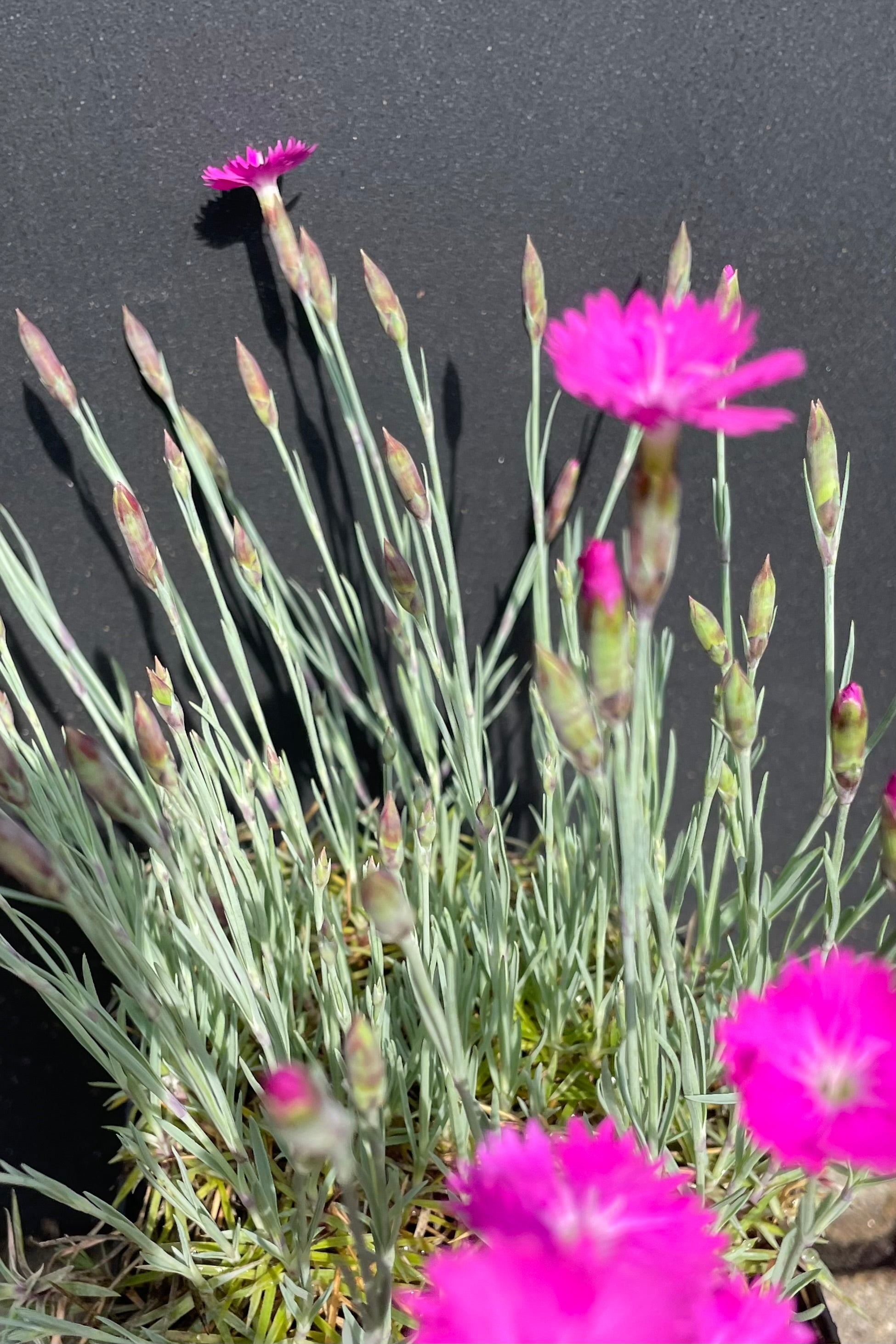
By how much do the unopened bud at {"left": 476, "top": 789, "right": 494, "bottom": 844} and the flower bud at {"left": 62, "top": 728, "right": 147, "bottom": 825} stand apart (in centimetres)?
21

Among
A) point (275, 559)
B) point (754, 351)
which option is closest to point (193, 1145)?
point (275, 559)

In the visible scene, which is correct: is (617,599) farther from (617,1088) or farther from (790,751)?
(790,751)

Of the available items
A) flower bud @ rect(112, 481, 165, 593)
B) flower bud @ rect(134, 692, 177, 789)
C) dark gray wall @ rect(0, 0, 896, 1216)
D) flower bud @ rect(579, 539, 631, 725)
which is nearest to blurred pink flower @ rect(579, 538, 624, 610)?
flower bud @ rect(579, 539, 631, 725)

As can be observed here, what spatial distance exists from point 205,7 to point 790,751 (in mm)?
864

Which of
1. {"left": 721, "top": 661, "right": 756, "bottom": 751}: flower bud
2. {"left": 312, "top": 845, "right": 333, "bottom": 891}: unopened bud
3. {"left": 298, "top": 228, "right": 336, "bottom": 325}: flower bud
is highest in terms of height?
{"left": 298, "top": 228, "right": 336, "bottom": 325}: flower bud

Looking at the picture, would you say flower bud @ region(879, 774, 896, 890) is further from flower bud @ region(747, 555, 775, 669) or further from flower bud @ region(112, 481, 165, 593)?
flower bud @ region(112, 481, 165, 593)

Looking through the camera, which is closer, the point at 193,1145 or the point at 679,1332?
the point at 679,1332

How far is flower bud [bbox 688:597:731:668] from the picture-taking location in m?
0.53

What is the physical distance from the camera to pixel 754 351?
833 millimetres

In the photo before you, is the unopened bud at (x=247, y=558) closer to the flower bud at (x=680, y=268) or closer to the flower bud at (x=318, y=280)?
the flower bud at (x=318, y=280)

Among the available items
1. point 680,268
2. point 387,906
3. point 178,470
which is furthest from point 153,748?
point 680,268

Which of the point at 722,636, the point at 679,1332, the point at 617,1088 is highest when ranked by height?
the point at 722,636

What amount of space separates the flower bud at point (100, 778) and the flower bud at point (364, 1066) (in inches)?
5.7

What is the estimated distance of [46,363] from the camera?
669 mm
